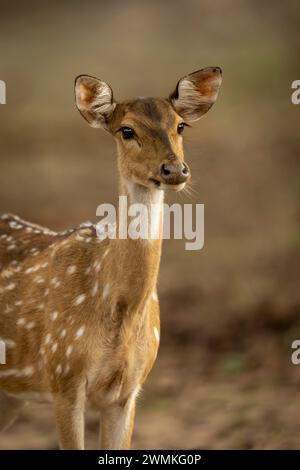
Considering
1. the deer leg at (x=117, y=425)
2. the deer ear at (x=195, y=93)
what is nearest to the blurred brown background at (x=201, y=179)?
the deer leg at (x=117, y=425)

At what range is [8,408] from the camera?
6.84 meters

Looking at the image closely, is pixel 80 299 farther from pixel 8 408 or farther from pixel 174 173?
pixel 8 408

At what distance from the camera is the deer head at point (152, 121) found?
207 inches

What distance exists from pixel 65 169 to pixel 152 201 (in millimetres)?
8644

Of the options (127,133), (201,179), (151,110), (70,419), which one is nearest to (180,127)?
(151,110)

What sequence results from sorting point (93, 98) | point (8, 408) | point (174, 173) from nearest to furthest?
point (174, 173) < point (93, 98) < point (8, 408)

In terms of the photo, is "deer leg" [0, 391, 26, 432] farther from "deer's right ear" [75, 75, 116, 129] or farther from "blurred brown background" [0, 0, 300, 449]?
"deer's right ear" [75, 75, 116, 129]

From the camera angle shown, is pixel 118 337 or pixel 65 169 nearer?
pixel 118 337

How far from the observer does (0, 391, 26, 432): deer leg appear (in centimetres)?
680

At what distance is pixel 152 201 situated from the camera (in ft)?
17.8

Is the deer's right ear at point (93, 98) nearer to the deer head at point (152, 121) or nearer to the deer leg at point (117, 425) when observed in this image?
the deer head at point (152, 121)

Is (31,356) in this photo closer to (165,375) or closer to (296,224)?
(165,375)

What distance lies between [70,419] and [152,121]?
5.47 ft
